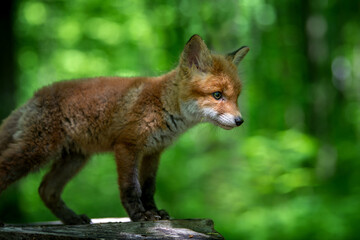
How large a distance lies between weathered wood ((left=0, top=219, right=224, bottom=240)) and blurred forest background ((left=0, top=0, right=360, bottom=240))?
2744 millimetres

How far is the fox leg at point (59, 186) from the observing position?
4.82 metres

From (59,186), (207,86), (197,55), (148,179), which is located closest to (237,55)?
(197,55)

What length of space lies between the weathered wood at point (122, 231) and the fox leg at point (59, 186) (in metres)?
1.13

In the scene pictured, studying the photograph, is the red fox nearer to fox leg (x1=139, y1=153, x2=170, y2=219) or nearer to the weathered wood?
fox leg (x1=139, y1=153, x2=170, y2=219)

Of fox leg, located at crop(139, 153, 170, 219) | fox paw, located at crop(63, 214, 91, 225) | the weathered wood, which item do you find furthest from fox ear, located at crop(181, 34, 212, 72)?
fox paw, located at crop(63, 214, 91, 225)

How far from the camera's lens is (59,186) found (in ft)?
15.9

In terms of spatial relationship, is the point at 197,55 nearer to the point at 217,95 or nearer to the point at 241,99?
the point at 217,95

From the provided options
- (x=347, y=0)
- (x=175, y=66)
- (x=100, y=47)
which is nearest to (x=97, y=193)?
(x=100, y=47)

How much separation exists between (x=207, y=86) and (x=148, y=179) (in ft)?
4.07

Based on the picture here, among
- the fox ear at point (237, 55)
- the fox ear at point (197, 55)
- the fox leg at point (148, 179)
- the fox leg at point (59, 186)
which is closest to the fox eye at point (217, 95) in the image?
the fox ear at point (197, 55)

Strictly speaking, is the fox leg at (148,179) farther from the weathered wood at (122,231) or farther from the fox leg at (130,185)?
the weathered wood at (122,231)

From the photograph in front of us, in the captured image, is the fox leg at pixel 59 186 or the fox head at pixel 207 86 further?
the fox leg at pixel 59 186

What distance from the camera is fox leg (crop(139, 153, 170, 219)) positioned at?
4.66 meters

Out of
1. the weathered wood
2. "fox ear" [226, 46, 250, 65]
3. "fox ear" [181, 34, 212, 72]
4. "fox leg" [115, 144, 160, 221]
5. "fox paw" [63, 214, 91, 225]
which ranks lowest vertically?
the weathered wood
